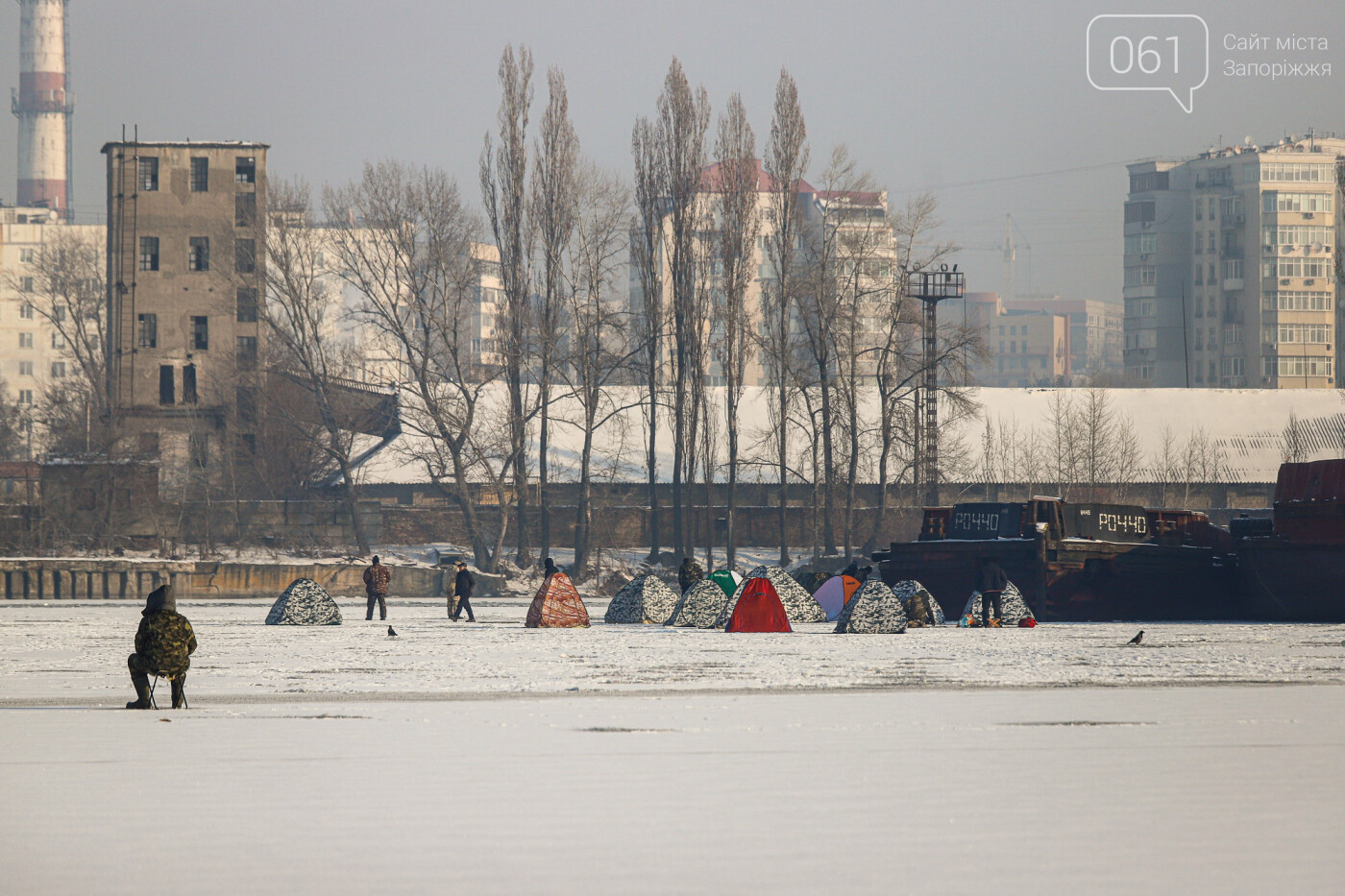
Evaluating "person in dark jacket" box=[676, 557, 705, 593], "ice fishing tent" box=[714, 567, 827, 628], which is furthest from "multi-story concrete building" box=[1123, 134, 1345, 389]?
"ice fishing tent" box=[714, 567, 827, 628]

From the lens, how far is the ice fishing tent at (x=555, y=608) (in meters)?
→ 31.4

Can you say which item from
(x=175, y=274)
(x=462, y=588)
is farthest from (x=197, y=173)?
(x=462, y=588)

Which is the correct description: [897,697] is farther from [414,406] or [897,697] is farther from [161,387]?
[161,387]

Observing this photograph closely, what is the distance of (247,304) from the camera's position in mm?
68562

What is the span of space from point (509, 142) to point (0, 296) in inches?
4114

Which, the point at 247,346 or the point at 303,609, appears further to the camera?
the point at 247,346

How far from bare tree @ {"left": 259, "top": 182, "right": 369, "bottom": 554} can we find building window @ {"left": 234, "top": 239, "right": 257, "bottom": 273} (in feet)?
8.62

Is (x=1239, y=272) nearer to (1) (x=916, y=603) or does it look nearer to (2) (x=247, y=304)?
(2) (x=247, y=304)

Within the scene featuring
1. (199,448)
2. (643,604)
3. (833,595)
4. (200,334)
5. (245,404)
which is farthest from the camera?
(200,334)

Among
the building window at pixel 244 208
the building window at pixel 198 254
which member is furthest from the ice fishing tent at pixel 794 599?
the building window at pixel 198 254

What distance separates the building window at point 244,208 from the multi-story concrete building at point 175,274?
0.05 metres

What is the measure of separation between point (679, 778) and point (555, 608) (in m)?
19.9

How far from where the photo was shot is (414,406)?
185 ft

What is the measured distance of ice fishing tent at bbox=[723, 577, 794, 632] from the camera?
29.8 meters
